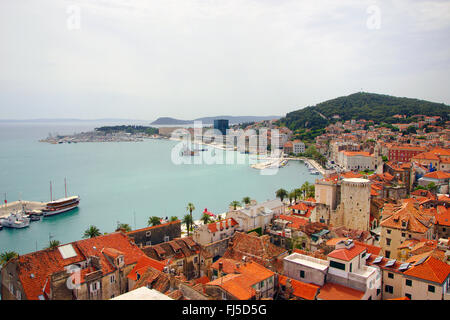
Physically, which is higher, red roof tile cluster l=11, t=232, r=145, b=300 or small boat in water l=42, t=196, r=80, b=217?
red roof tile cluster l=11, t=232, r=145, b=300

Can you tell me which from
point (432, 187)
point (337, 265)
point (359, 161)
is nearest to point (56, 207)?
point (337, 265)

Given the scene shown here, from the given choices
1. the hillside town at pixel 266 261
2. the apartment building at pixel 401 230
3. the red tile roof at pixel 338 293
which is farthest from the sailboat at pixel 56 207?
the red tile roof at pixel 338 293

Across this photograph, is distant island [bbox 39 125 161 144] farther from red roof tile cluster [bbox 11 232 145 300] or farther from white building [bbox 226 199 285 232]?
red roof tile cluster [bbox 11 232 145 300]

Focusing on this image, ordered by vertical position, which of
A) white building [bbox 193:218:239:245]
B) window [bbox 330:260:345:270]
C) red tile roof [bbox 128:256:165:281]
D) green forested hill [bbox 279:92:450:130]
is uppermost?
green forested hill [bbox 279:92:450:130]

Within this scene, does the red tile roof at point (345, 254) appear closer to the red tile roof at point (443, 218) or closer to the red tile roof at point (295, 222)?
the red tile roof at point (295, 222)

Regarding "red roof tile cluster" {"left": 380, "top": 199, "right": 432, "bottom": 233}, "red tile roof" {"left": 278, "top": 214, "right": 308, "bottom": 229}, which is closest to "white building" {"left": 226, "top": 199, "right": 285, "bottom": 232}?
"red tile roof" {"left": 278, "top": 214, "right": 308, "bottom": 229}

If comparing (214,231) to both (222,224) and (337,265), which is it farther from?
(337,265)
